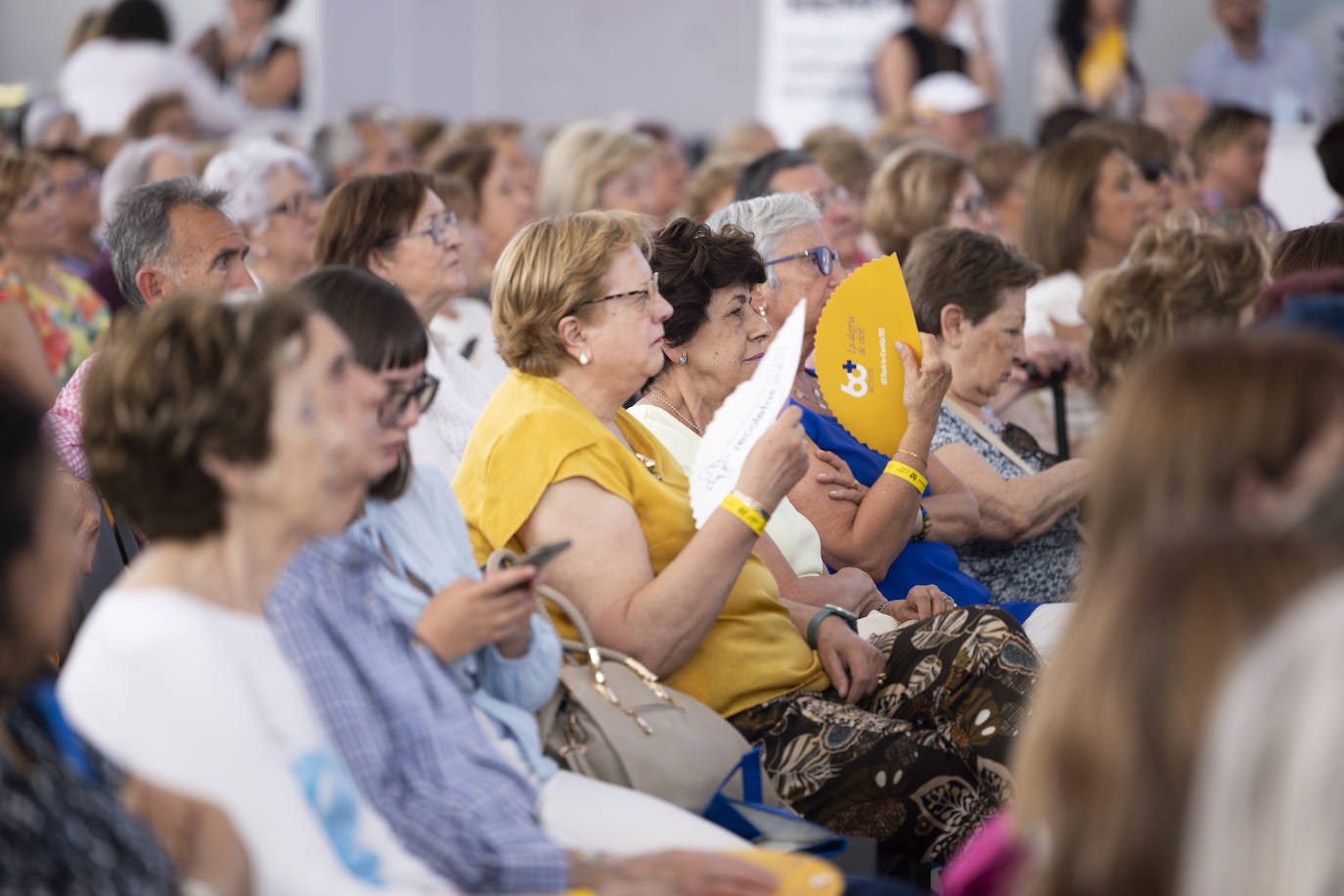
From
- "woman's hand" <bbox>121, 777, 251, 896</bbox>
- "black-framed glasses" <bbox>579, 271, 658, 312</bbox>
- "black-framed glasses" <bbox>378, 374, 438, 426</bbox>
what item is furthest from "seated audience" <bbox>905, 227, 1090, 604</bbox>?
"woman's hand" <bbox>121, 777, 251, 896</bbox>

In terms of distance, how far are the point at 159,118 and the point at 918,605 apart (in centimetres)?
565

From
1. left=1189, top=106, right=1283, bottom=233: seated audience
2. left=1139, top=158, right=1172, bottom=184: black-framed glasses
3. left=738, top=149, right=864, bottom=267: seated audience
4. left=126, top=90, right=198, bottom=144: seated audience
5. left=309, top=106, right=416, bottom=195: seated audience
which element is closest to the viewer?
left=738, top=149, right=864, bottom=267: seated audience

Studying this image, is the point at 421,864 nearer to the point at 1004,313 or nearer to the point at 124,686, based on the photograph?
the point at 124,686

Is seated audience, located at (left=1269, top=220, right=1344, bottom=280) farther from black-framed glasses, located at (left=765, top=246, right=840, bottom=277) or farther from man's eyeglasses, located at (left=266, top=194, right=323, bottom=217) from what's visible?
man's eyeglasses, located at (left=266, top=194, right=323, bottom=217)

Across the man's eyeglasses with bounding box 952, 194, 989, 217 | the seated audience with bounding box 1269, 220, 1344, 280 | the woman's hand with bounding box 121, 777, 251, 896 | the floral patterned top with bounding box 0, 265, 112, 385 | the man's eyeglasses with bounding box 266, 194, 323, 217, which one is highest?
the seated audience with bounding box 1269, 220, 1344, 280

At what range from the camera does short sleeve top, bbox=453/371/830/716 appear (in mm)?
2447

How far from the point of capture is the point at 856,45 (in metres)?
10.3

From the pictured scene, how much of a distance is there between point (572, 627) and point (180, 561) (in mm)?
910

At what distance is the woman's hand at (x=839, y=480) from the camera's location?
3213 mm

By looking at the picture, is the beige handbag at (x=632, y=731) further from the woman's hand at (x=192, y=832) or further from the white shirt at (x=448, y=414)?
the white shirt at (x=448, y=414)

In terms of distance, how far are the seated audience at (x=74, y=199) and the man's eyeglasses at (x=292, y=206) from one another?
185cm

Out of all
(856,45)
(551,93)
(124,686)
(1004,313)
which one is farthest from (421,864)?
(551,93)

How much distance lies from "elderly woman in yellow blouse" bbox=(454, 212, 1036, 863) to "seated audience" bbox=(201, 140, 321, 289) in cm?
216

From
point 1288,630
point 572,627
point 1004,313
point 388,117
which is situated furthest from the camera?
point 388,117
